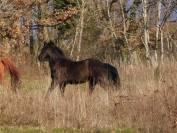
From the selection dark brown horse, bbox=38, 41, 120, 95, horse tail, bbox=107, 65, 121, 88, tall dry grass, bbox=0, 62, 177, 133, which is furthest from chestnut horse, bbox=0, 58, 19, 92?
horse tail, bbox=107, 65, 121, 88

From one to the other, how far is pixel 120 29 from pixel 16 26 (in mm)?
5941

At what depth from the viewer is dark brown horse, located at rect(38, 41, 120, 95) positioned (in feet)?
45.5

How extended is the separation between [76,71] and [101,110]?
4094 millimetres

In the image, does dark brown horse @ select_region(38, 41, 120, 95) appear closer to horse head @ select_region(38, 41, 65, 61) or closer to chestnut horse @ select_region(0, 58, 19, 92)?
horse head @ select_region(38, 41, 65, 61)

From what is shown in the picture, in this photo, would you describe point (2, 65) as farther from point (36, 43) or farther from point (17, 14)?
point (36, 43)

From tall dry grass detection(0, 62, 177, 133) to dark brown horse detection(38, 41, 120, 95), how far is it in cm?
232

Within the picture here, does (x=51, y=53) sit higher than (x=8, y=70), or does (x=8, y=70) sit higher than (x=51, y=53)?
(x=51, y=53)

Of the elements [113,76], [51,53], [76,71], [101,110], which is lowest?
[101,110]

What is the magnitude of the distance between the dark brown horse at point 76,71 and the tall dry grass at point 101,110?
2321 mm

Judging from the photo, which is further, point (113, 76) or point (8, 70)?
point (8, 70)

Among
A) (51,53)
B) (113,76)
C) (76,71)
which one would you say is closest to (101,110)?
(113,76)

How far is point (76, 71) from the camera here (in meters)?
14.2

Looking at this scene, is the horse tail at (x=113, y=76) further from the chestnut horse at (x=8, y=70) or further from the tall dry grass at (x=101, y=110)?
the chestnut horse at (x=8, y=70)

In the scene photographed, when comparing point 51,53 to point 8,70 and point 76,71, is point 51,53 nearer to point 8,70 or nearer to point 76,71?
point 76,71
